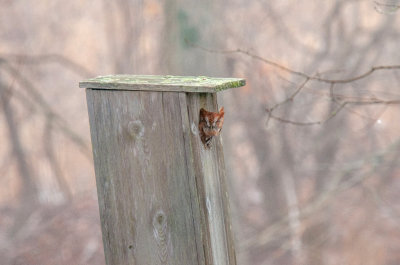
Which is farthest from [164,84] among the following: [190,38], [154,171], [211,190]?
[190,38]

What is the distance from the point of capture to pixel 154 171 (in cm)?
207

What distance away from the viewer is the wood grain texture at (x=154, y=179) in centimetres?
204

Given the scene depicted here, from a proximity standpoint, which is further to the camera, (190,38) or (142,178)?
(190,38)

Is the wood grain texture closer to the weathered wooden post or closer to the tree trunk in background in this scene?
the weathered wooden post

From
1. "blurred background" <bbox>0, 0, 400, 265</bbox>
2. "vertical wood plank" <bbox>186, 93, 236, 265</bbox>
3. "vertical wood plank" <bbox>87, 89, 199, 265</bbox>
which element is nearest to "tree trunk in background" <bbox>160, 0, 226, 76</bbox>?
"blurred background" <bbox>0, 0, 400, 265</bbox>

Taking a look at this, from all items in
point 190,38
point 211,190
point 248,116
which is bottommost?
point 211,190

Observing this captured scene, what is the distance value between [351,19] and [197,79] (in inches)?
160

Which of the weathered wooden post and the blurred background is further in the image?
the blurred background

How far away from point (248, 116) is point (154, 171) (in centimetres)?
393

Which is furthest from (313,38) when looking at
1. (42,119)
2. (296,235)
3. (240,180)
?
(42,119)

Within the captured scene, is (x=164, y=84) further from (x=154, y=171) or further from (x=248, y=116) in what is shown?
(x=248, y=116)

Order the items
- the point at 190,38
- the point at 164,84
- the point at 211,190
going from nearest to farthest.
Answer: the point at 164,84, the point at 211,190, the point at 190,38

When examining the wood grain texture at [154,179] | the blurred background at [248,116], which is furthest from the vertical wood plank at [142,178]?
the blurred background at [248,116]

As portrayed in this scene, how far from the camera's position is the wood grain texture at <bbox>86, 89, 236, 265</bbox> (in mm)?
2039
